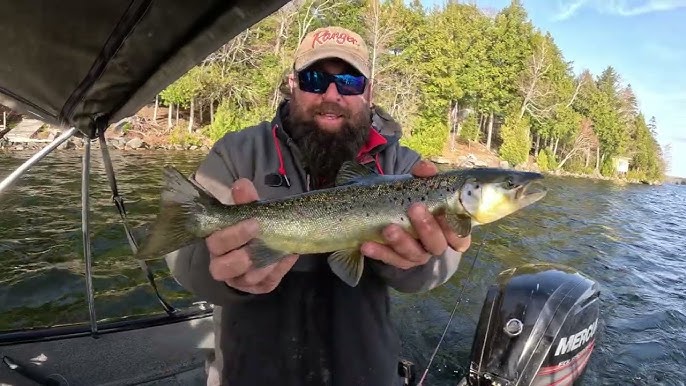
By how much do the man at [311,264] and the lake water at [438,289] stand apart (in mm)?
3374

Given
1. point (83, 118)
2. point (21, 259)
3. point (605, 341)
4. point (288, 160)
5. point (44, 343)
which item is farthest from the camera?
point (21, 259)

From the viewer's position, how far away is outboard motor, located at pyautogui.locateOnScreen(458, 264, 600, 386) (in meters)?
4.18

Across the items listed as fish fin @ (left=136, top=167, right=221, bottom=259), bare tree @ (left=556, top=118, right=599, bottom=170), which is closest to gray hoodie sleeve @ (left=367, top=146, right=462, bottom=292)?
fish fin @ (left=136, top=167, right=221, bottom=259)

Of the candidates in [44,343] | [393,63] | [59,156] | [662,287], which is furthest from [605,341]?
[393,63]

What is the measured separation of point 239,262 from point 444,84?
5125cm

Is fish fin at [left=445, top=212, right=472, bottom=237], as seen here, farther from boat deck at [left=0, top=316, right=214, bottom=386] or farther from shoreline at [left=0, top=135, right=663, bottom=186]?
shoreline at [left=0, top=135, right=663, bottom=186]

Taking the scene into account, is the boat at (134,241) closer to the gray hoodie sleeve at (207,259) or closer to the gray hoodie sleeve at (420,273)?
the gray hoodie sleeve at (207,259)

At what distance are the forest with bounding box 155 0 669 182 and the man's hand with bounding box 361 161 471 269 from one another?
1283 inches

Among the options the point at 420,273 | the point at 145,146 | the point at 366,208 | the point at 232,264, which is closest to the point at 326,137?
the point at 366,208

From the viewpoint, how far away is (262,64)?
1479 inches

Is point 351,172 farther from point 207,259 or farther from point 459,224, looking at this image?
point 207,259

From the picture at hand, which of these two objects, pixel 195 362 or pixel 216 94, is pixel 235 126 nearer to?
pixel 216 94

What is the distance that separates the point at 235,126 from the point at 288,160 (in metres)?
32.9

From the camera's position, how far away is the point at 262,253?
238 centimetres
